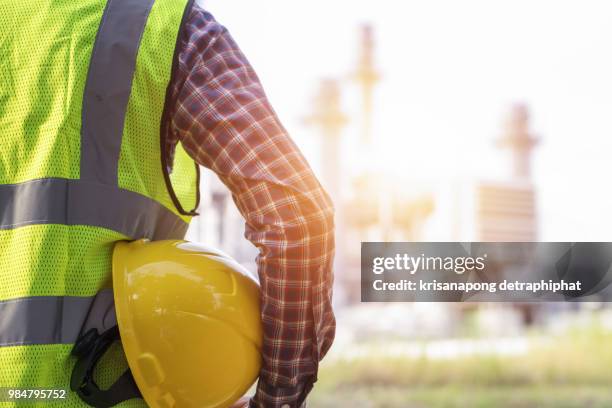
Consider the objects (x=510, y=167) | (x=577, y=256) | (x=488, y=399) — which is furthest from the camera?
(x=510, y=167)

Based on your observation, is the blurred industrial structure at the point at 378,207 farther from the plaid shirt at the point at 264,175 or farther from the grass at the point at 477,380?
the plaid shirt at the point at 264,175

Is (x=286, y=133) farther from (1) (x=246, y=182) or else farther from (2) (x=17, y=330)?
(2) (x=17, y=330)

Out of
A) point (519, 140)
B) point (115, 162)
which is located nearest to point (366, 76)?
point (519, 140)

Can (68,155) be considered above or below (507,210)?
below

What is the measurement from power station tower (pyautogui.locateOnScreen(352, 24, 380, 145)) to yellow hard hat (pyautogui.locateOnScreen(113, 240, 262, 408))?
2385cm

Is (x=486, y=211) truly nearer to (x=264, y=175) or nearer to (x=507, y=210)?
(x=507, y=210)

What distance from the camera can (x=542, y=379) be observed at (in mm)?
7480

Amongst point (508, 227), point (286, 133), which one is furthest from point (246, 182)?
point (508, 227)

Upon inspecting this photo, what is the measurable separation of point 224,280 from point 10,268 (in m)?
0.34

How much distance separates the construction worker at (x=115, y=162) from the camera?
1129mm

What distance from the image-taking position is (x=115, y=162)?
1.16 m

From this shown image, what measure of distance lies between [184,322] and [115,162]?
0.28 metres

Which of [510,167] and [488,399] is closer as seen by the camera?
Result: [488,399]

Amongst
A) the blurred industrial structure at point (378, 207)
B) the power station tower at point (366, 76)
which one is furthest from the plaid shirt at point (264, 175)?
the power station tower at point (366, 76)
